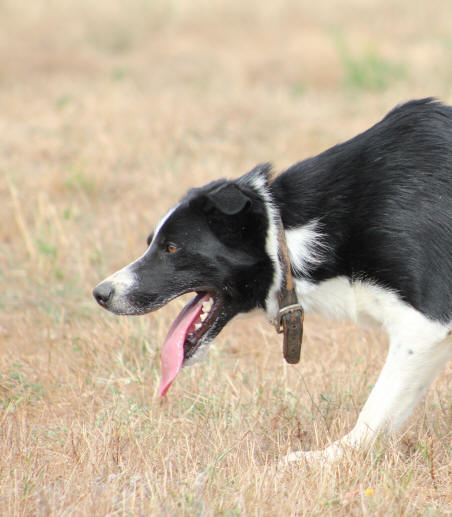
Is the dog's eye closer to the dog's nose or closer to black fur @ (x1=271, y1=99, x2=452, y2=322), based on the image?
the dog's nose

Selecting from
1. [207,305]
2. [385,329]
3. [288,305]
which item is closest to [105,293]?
[207,305]

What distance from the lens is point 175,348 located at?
3469 mm

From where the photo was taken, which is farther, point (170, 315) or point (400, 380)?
point (170, 315)

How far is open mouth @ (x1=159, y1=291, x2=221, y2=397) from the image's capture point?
3.46 meters

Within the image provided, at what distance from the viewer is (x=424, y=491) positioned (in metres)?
2.98

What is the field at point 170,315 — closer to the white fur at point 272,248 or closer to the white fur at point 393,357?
the white fur at point 393,357

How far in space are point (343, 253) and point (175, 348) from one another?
2.63ft

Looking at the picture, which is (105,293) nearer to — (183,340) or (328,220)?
(183,340)

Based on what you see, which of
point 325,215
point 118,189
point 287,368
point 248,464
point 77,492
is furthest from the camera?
point 118,189

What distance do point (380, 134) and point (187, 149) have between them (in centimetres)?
452

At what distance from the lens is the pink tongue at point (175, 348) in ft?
11.3

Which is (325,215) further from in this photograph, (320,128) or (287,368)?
(320,128)

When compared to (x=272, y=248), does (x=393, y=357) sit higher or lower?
lower

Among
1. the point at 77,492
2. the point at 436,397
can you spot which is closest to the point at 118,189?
the point at 436,397
